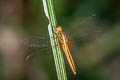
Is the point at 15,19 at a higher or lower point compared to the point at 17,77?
higher

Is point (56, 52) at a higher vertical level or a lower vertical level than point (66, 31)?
lower

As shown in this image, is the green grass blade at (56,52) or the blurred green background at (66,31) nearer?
the green grass blade at (56,52)

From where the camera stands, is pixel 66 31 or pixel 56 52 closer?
pixel 56 52

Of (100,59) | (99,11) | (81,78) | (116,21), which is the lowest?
(81,78)

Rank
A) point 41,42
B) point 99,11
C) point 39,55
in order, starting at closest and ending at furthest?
1. point 41,42
2. point 39,55
3. point 99,11

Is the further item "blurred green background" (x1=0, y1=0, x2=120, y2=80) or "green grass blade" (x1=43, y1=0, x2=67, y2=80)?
"blurred green background" (x1=0, y1=0, x2=120, y2=80)

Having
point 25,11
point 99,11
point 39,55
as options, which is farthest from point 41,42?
point 99,11

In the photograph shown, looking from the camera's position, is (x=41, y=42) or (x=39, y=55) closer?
(x=41, y=42)

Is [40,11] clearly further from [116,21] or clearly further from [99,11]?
[116,21]
